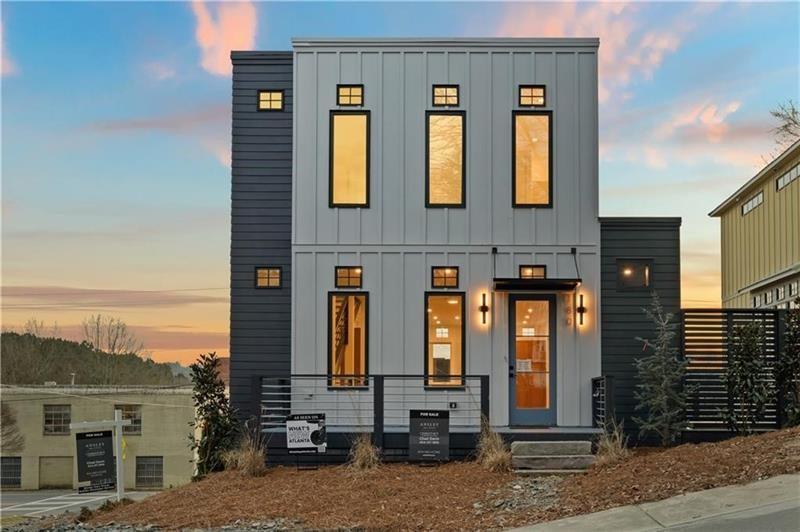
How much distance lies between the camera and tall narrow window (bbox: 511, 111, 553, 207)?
14.6 metres

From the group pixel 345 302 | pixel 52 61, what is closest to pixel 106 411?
pixel 52 61

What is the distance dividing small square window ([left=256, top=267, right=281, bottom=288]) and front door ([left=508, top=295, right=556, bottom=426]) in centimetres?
397

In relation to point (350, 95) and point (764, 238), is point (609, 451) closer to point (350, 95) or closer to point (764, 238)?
point (350, 95)

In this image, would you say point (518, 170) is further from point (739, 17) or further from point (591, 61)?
point (739, 17)

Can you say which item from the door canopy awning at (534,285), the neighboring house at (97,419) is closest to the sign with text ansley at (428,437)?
the door canopy awning at (534,285)

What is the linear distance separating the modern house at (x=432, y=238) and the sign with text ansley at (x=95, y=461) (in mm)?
2192

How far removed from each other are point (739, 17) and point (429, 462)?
10001mm

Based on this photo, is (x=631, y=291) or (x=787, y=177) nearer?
(x=631, y=291)

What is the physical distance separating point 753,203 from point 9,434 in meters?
34.2

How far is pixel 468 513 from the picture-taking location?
9.70 m

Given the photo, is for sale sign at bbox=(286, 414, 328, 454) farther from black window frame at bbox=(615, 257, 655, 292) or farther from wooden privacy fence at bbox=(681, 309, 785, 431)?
wooden privacy fence at bbox=(681, 309, 785, 431)

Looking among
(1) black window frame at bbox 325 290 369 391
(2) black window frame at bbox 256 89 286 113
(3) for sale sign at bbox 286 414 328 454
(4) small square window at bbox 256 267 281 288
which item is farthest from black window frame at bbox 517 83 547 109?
(3) for sale sign at bbox 286 414 328 454

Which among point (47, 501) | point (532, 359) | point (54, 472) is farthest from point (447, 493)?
point (54, 472)

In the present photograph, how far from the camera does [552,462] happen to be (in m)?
11.8
